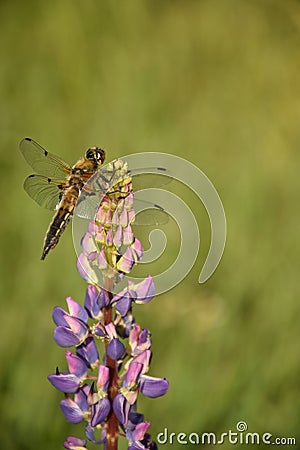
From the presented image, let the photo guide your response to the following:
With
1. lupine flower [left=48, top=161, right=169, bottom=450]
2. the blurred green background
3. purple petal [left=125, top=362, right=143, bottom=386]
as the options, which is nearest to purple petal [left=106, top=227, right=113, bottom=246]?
lupine flower [left=48, top=161, right=169, bottom=450]

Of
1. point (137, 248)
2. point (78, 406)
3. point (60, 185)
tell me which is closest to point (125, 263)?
point (137, 248)

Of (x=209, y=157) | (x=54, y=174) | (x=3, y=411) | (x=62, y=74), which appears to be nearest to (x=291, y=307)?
(x=209, y=157)

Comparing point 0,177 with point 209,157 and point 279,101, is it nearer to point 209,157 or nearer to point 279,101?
point 209,157

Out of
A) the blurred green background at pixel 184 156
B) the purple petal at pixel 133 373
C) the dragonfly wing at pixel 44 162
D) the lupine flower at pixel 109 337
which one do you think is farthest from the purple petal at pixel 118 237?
the blurred green background at pixel 184 156

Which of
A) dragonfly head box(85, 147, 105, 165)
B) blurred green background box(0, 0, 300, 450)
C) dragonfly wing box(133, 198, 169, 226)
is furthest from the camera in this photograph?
blurred green background box(0, 0, 300, 450)

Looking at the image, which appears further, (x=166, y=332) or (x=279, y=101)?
(x=279, y=101)

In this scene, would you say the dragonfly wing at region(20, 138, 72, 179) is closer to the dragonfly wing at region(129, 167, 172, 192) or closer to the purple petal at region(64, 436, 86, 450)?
the dragonfly wing at region(129, 167, 172, 192)
